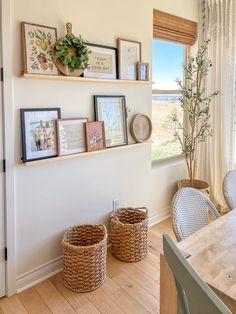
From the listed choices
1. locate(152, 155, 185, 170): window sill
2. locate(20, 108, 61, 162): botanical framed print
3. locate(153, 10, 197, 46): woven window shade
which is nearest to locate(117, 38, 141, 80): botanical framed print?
locate(153, 10, 197, 46): woven window shade

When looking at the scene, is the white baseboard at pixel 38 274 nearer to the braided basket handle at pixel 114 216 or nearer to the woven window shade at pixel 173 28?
the braided basket handle at pixel 114 216

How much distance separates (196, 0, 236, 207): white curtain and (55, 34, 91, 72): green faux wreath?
180cm

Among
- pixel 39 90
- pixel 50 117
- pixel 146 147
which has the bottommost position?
pixel 146 147

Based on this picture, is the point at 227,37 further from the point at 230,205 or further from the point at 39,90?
the point at 39,90

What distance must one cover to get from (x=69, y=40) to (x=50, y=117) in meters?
0.57

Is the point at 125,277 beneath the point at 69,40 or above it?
beneath

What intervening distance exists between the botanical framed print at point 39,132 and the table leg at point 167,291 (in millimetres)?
1199

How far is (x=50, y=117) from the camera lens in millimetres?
2068

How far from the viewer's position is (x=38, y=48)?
193cm

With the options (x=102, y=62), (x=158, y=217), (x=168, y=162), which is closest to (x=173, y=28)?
(x=102, y=62)

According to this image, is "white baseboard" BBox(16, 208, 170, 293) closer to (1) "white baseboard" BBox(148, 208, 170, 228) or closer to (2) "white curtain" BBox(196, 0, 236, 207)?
(1) "white baseboard" BBox(148, 208, 170, 228)

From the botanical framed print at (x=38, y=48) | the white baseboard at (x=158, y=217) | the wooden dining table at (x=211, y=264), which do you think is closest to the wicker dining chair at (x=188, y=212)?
the wooden dining table at (x=211, y=264)

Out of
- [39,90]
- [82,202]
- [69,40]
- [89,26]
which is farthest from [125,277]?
[89,26]

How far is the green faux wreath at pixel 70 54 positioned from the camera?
197 cm
